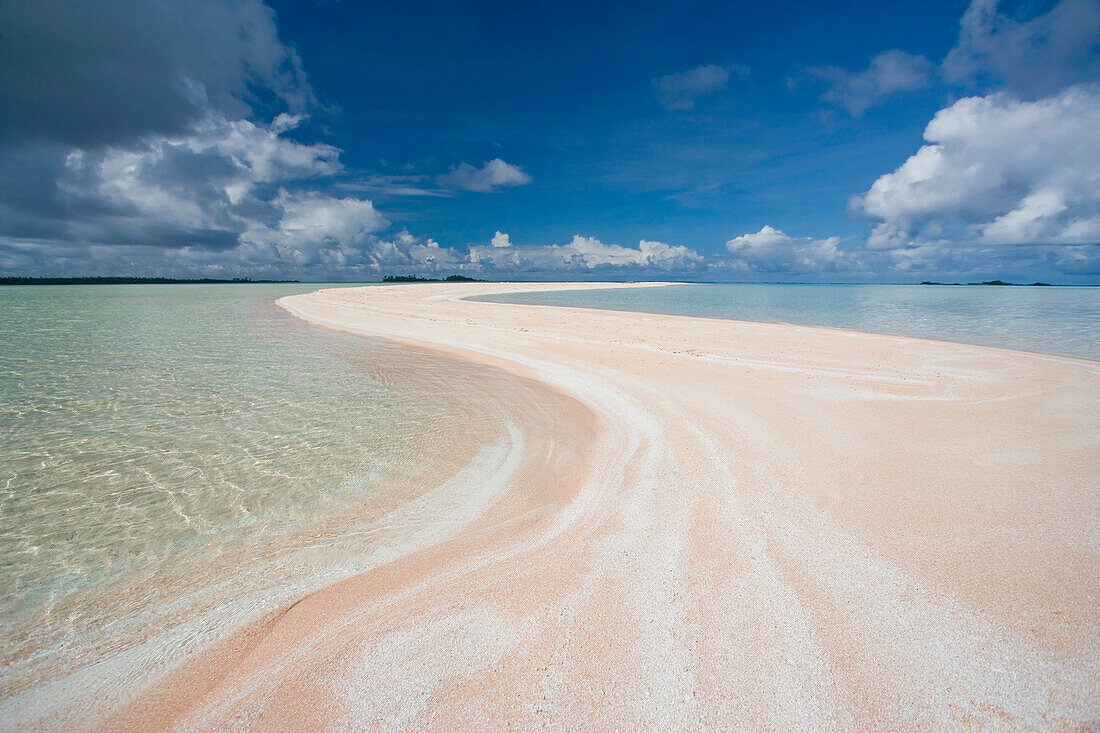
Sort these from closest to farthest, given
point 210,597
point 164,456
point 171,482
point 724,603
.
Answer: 1. point 724,603
2. point 210,597
3. point 171,482
4. point 164,456

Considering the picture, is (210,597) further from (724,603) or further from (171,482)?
(724,603)

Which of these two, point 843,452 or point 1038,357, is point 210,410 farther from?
point 1038,357

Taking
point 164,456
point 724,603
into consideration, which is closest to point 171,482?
point 164,456

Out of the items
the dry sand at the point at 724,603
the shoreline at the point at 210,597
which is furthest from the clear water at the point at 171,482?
the dry sand at the point at 724,603

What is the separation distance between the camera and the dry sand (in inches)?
102

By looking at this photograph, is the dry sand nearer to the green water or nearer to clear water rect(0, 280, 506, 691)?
clear water rect(0, 280, 506, 691)

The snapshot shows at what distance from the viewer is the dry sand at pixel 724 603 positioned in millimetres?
2578

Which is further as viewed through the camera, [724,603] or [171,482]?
[171,482]

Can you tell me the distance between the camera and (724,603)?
10.9ft

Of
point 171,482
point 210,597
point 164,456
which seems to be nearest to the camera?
point 210,597

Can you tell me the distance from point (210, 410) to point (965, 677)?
10.6m

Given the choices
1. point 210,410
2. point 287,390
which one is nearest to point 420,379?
point 287,390

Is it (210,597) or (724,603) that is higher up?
(724,603)

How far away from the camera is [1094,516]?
14.4ft
